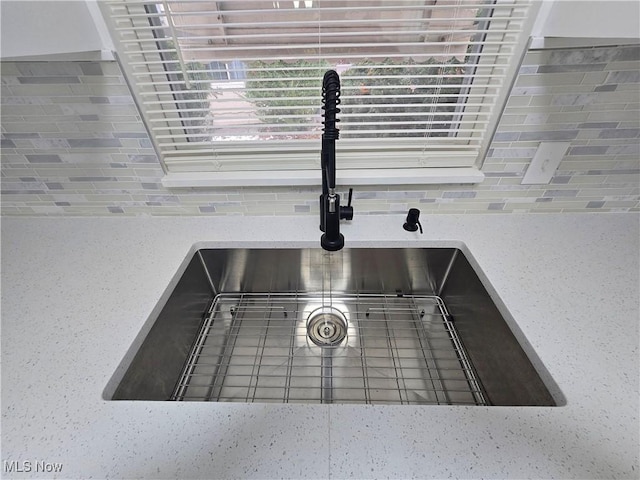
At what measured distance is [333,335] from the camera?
2.84ft

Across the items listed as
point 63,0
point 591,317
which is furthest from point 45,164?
point 591,317

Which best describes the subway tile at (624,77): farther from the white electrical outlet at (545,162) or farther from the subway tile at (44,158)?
the subway tile at (44,158)

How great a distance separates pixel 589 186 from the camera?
914mm

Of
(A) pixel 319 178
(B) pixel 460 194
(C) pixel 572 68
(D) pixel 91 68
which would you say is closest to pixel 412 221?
(B) pixel 460 194

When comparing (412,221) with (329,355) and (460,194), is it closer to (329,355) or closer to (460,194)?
(460,194)

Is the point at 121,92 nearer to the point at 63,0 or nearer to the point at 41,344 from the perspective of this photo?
the point at 63,0

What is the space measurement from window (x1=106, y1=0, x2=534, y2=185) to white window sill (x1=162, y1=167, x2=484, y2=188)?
1 cm

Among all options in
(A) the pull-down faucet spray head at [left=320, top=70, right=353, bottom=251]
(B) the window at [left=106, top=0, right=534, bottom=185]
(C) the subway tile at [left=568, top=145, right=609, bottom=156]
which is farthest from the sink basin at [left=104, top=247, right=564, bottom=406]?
(C) the subway tile at [left=568, top=145, right=609, bottom=156]

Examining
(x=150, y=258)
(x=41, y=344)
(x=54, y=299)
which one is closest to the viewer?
(x=41, y=344)

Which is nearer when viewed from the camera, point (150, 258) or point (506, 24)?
point (506, 24)

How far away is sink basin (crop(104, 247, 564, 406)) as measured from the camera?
691 millimetres

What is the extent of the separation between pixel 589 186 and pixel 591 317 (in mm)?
489

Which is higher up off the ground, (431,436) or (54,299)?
(54,299)

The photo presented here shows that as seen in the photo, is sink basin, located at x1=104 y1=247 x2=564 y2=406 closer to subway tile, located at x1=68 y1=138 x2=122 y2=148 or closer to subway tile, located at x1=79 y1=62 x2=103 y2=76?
subway tile, located at x1=68 y1=138 x2=122 y2=148
